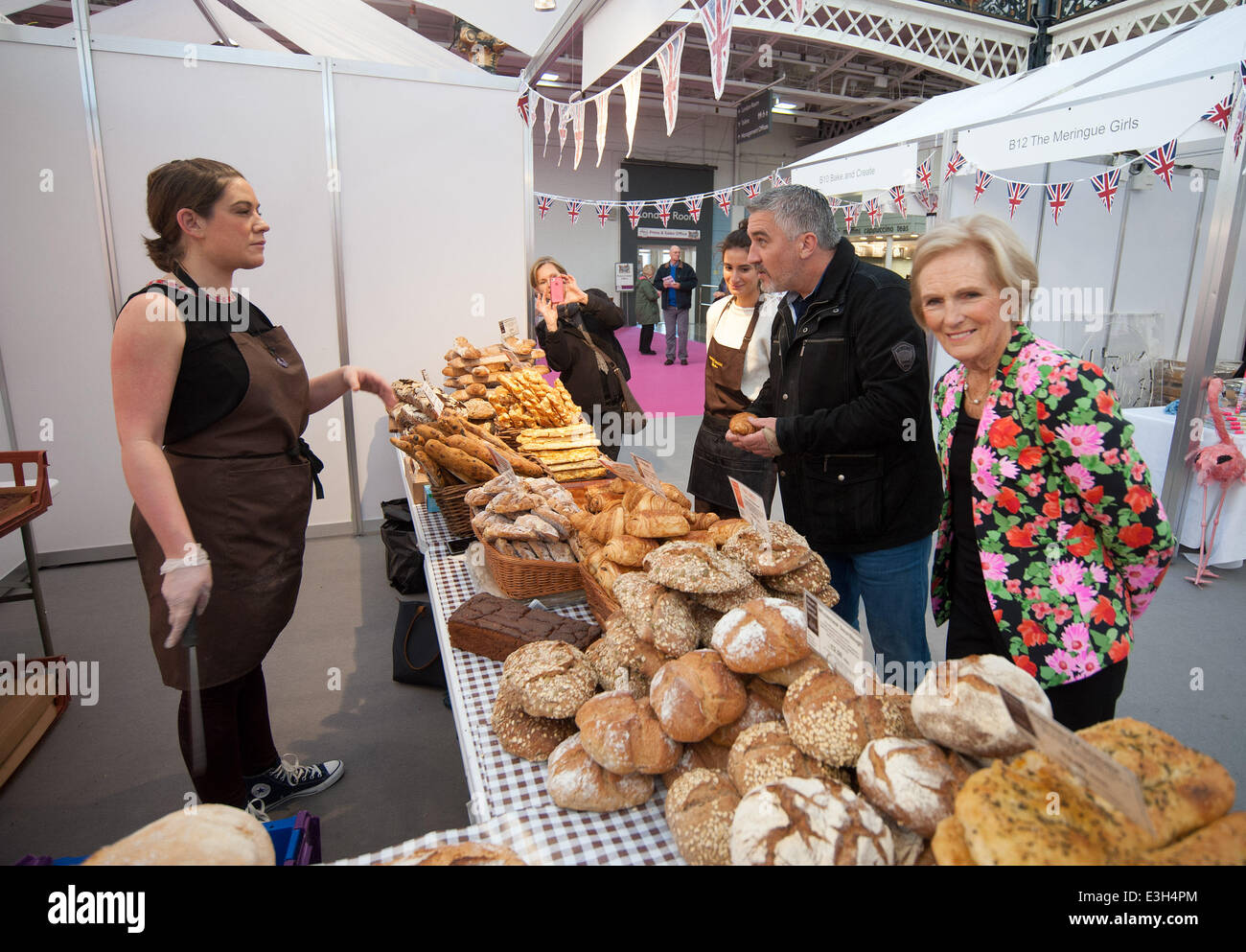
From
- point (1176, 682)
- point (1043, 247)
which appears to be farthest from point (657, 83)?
point (1176, 682)

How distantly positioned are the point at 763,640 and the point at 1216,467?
4618mm

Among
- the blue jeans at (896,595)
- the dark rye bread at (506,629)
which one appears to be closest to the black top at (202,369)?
the dark rye bread at (506,629)

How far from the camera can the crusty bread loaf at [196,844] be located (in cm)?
82

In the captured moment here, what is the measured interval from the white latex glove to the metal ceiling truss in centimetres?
1166

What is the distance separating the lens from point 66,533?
4.57m

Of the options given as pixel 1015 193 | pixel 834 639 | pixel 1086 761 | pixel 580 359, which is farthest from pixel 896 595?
pixel 1015 193

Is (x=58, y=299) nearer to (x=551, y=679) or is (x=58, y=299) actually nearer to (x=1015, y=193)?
(x=551, y=679)

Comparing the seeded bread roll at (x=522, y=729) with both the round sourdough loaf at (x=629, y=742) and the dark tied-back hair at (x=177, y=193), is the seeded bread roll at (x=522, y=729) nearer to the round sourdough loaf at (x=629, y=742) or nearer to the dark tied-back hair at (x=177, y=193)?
the round sourdough loaf at (x=629, y=742)

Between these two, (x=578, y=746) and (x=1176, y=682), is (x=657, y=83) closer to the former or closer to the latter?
(x=1176, y=682)

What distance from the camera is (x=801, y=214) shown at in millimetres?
2055

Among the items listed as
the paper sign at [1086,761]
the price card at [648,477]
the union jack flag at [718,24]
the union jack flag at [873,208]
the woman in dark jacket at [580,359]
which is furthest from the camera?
the union jack flag at [873,208]

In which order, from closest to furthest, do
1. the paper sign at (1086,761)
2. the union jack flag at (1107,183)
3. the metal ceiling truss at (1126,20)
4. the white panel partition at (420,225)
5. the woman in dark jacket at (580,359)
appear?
the paper sign at (1086,761) < the woman in dark jacket at (580,359) < the white panel partition at (420,225) < the union jack flag at (1107,183) < the metal ceiling truss at (1126,20)

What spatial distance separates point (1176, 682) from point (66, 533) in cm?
629

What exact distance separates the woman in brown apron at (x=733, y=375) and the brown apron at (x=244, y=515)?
63.1 inches
